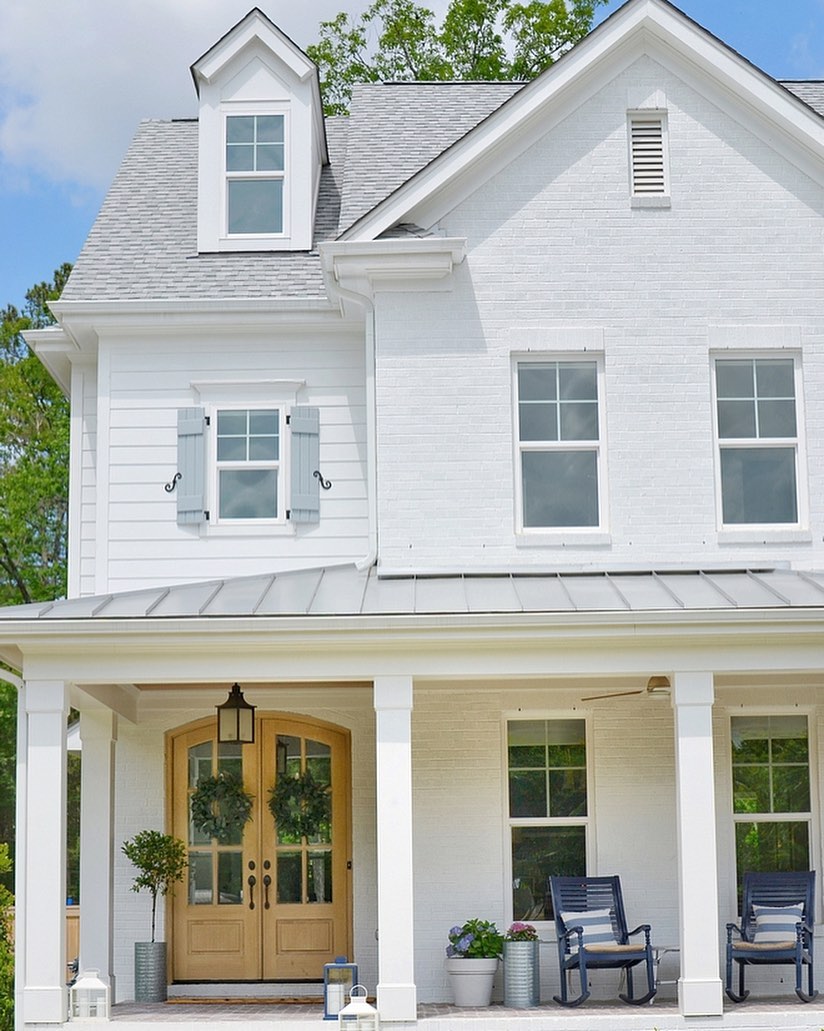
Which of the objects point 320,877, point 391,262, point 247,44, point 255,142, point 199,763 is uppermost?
point 247,44

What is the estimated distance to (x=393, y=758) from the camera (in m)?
11.2

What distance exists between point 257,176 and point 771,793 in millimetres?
7728

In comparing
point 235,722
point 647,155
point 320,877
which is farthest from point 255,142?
point 320,877

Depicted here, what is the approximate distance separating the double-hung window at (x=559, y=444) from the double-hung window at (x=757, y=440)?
112cm

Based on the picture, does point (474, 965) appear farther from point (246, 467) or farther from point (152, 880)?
point (246, 467)

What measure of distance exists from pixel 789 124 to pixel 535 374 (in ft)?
10.2

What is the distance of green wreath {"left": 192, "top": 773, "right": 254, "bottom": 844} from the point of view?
14.0 metres

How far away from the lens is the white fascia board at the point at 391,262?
13.2 m

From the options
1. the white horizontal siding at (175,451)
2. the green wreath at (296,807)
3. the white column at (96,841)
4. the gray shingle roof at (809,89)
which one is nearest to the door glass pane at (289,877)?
the green wreath at (296,807)

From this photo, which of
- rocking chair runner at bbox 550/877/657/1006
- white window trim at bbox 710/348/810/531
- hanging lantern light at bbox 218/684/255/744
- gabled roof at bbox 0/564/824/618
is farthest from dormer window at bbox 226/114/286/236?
rocking chair runner at bbox 550/877/657/1006

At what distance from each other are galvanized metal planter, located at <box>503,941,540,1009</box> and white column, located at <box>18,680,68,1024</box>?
3568mm

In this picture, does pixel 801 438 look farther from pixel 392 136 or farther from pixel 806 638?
pixel 392 136

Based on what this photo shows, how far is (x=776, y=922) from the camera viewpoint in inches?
493

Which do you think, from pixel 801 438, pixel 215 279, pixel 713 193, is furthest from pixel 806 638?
pixel 215 279
